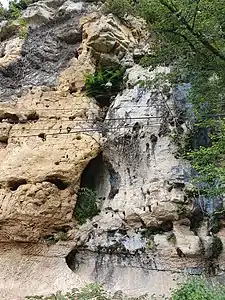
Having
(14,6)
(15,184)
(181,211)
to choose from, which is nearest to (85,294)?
(181,211)

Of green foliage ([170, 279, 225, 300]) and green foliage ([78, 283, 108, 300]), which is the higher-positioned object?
green foliage ([170, 279, 225, 300])

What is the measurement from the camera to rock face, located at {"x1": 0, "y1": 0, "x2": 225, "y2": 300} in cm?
783

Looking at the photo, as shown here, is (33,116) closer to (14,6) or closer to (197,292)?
(197,292)

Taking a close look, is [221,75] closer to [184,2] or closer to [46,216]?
[184,2]

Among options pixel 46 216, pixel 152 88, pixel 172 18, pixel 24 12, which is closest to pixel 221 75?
pixel 172 18

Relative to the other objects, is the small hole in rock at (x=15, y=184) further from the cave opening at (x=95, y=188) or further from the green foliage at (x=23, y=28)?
the green foliage at (x=23, y=28)

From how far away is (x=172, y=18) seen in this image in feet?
25.5

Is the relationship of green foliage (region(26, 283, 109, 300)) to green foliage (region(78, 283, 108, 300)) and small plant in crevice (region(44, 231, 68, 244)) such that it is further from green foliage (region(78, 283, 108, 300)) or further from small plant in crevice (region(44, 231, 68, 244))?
small plant in crevice (region(44, 231, 68, 244))

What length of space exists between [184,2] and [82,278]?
18.7 ft

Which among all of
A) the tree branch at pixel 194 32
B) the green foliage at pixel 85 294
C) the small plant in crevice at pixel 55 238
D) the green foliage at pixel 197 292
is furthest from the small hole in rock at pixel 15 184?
the tree branch at pixel 194 32

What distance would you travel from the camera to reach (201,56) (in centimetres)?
797

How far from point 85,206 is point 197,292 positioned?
3658 mm

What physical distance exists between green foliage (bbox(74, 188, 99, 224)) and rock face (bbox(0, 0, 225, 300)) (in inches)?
5.6

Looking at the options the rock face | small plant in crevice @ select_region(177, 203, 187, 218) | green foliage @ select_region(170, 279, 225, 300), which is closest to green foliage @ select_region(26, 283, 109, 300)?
the rock face
